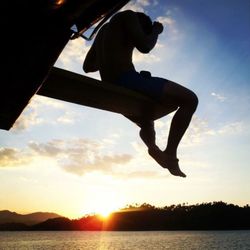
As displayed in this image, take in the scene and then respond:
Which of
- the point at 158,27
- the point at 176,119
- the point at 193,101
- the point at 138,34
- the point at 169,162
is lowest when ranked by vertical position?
the point at 169,162

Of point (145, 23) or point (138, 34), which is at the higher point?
point (145, 23)

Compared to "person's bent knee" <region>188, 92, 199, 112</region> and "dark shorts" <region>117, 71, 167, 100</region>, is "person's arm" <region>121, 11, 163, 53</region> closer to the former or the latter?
"dark shorts" <region>117, 71, 167, 100</region>

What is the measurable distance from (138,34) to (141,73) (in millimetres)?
408

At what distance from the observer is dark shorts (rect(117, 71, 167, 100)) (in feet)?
12.1

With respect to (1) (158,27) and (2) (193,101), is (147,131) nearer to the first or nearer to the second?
(2) (193,101)

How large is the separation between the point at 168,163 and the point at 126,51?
1392 millimetres

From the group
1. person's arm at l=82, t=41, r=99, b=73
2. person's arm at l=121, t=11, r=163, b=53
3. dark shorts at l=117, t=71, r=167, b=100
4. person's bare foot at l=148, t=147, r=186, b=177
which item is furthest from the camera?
person's arm at l=82, t=41, r=99, b=73

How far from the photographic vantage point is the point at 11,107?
2.71m

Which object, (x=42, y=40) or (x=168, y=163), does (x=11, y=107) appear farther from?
(x=168, y=163)

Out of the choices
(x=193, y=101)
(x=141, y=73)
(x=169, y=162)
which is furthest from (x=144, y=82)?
(x=169, y=162)

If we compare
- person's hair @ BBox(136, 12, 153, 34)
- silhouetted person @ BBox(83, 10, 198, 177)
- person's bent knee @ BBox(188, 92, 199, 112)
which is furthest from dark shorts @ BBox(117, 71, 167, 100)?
person's hair @ BBox(136, 12, 153, 34)

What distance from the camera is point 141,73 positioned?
3869 mm

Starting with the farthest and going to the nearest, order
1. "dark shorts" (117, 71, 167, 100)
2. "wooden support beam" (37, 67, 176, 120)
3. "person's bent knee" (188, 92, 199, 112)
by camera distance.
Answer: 1. "person's bent knee" (188, 92, 199, 112)
2. "dark shorts" (117, 71, 167, 100)
3. "wooden support beam" (37, 67, 176, 120)

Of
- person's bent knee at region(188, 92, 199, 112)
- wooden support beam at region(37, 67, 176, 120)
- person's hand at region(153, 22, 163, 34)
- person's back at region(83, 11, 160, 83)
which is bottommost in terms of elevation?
wooden support beam at region(37, 67, 176, 120)
